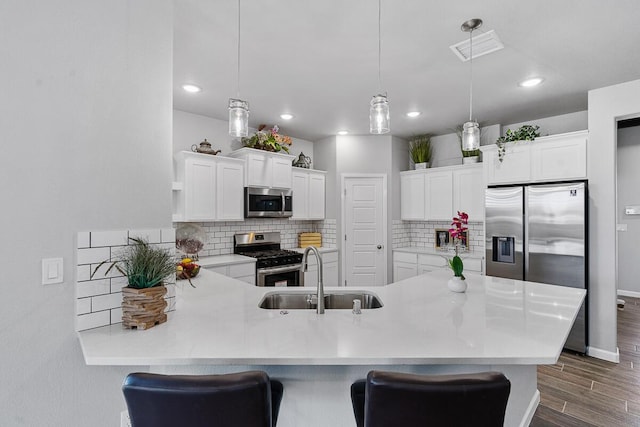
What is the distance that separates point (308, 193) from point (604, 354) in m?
3.86

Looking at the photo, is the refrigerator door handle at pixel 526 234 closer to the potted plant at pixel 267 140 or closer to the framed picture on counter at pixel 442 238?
the framed picture on counter at pixel 442 238

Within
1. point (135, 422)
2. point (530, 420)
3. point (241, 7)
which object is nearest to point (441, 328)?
point (135, 422)

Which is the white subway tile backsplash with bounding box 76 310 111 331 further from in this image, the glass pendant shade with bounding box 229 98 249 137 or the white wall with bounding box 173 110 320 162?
the white wall with bounding box 173 110 320 162

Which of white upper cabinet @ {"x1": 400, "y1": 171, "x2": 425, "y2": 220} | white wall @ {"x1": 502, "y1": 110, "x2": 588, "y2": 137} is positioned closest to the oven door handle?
white upper cabinet @ {"x1": 400, "y1": 171, "x2": 425, "y2": 220}

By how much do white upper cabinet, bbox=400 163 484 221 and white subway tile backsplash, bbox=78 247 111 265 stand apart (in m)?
4.29

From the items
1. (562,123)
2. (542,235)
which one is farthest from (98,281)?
(562,123)

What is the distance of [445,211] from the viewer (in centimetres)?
469

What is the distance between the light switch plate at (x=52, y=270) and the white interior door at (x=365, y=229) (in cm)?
385

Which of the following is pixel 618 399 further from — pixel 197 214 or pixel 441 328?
pixel 197 214

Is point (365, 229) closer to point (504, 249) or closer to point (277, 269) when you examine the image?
point (277, 269)

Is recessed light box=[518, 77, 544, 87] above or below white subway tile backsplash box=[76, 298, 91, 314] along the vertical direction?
above

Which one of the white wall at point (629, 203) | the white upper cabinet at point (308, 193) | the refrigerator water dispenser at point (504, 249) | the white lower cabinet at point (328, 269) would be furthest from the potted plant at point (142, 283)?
the white wall at point (629, 203)

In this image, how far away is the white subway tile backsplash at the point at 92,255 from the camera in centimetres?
141

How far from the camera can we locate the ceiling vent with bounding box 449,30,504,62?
2211mm
